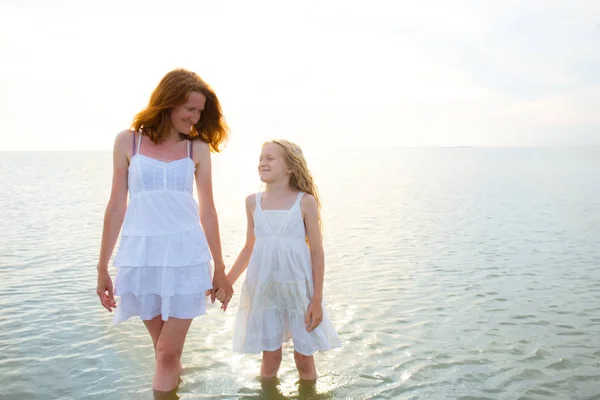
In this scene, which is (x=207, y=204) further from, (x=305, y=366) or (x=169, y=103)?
(x=305, y=366)

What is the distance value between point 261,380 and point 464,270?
553 cm

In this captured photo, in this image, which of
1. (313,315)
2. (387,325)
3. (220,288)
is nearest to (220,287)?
(220,288)

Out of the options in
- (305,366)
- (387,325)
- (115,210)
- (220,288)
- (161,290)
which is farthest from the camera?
(387,325)

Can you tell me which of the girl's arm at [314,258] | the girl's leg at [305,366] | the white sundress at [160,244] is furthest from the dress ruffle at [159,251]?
the girl's leg at [305,366]

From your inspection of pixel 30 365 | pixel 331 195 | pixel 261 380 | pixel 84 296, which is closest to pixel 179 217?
pixel 261 380

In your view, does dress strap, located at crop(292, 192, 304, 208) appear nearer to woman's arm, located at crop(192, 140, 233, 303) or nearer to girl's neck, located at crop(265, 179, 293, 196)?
girl's neck, located at crop(265, 179, 293, 196)

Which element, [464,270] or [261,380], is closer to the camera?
[261,380]

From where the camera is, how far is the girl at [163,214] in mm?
3828

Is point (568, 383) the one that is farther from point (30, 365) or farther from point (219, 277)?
point (30, 365)

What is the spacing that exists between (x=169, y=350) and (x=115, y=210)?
0.97m

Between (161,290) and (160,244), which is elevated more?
(160,244)

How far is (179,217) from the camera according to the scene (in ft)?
12.7

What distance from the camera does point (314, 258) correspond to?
170 inches

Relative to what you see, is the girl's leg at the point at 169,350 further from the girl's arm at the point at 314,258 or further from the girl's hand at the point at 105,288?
the girl's arm at the point at 314,258
